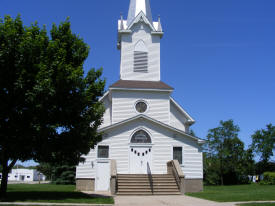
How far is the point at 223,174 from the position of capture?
134ft

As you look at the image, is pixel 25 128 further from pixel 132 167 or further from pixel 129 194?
pixel 132 167

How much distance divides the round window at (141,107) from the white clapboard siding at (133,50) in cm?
306

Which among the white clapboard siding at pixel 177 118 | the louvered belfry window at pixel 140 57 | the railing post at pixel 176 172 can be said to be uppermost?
the louvered belfry window at pixel 140 57

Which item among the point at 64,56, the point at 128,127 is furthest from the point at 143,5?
the point at 64,56

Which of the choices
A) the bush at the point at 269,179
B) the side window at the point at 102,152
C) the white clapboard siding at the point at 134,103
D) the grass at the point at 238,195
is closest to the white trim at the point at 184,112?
the white clapboard siding at the point at 134,103

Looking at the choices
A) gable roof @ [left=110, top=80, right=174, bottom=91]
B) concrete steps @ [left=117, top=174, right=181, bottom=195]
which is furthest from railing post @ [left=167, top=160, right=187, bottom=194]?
gable roof @ [left=110, top=80, right=174, bottom=91]

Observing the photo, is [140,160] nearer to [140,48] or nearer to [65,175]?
[140,48]

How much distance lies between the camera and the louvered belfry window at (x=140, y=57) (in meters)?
31.0

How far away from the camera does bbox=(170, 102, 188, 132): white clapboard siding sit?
2994cm

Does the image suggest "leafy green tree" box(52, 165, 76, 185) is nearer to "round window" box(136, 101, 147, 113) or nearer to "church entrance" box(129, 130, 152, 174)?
"round window" box(136, 101, 147, 113)

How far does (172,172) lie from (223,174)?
19.7 metres

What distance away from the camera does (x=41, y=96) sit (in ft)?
49.4

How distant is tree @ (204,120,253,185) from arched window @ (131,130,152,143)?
708 inches

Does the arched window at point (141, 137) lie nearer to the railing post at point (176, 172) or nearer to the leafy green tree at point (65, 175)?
the railing post at point (176, 172)
